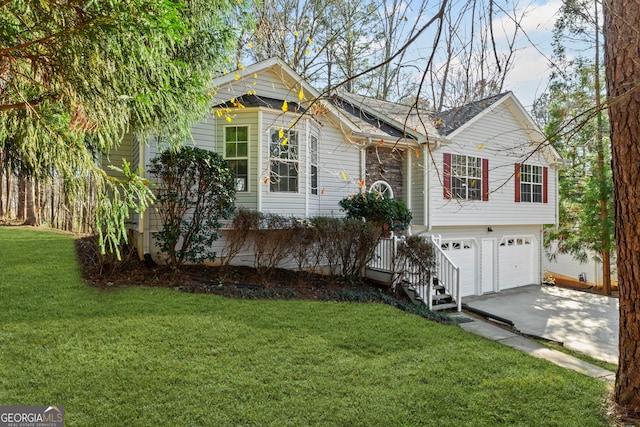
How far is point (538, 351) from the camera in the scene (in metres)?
5.61

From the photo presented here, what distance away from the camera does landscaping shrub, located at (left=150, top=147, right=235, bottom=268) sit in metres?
6.97

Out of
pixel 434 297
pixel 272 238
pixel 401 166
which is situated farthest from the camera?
pixel 401 166

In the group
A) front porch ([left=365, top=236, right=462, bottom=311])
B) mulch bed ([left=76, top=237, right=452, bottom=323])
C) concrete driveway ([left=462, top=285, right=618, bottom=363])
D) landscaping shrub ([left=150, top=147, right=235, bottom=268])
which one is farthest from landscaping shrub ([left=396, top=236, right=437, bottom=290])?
landscaping shrub ([left=150, top=147, right=235, bottom=268])

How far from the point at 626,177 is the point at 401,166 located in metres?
7.83

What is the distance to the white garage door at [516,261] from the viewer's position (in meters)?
12.9

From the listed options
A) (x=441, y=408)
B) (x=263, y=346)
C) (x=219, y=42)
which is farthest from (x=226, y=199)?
(x=441, y=408)

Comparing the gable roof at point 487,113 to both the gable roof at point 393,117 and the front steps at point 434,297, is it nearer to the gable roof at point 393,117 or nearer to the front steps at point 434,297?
the gable roof at point 393,117

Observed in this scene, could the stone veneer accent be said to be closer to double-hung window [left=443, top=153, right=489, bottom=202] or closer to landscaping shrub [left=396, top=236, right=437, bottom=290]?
double-hung window [left=443, top=153, right=489, bottom=202]

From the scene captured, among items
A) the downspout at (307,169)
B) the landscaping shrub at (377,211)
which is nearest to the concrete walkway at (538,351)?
the landscaping shrub at (377,211)

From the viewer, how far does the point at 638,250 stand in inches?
132

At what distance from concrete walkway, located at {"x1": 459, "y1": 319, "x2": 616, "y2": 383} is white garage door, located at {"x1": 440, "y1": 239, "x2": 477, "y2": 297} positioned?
183 inches

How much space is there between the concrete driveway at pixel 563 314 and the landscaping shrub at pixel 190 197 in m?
6.63

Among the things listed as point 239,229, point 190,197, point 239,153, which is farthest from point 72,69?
point 239,153

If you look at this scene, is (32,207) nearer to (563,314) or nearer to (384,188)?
(384,188)
